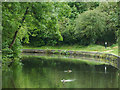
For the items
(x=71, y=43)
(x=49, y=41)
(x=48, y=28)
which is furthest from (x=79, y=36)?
(x=48, y=28)

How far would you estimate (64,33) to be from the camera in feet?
155

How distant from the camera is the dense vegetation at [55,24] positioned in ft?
60.2

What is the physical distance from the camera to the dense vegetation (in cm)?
1836

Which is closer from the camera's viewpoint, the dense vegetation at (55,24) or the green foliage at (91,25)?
the dense vegetation at (55,24)

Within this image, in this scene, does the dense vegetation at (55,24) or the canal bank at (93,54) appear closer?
the dense vegetation at (55,24)

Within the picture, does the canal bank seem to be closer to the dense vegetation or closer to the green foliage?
the dense vegetation

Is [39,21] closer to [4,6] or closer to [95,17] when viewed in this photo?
[4,6]

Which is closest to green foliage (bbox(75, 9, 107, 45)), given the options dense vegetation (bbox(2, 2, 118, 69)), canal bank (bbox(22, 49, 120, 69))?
dense vegetation (bbox(2, 2, 118, 69))

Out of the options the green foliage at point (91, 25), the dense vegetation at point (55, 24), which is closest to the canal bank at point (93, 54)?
the dense vegetation at point (55, 24)

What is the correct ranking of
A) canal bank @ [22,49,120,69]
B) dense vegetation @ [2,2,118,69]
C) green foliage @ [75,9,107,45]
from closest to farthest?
dense vegetation @ [2,2,118,69] → canal bank @ [22,49,120,69] → green foliage @ [75,9,107,45]

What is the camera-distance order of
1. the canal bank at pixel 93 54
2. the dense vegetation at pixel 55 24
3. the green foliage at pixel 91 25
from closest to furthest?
1. the dense vegetation at pixel 55 24
2. the canal bank at pixel 93 54
3. the green foliage at pixel 91 25

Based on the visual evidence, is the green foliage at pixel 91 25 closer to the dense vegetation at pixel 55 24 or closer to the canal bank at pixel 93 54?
the dense vegetation at pixel 55 24

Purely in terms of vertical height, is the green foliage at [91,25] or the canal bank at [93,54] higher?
the green foliage at [91,25]

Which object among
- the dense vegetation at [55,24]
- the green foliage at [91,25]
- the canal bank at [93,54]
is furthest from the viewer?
the green foliage at [91,25]
